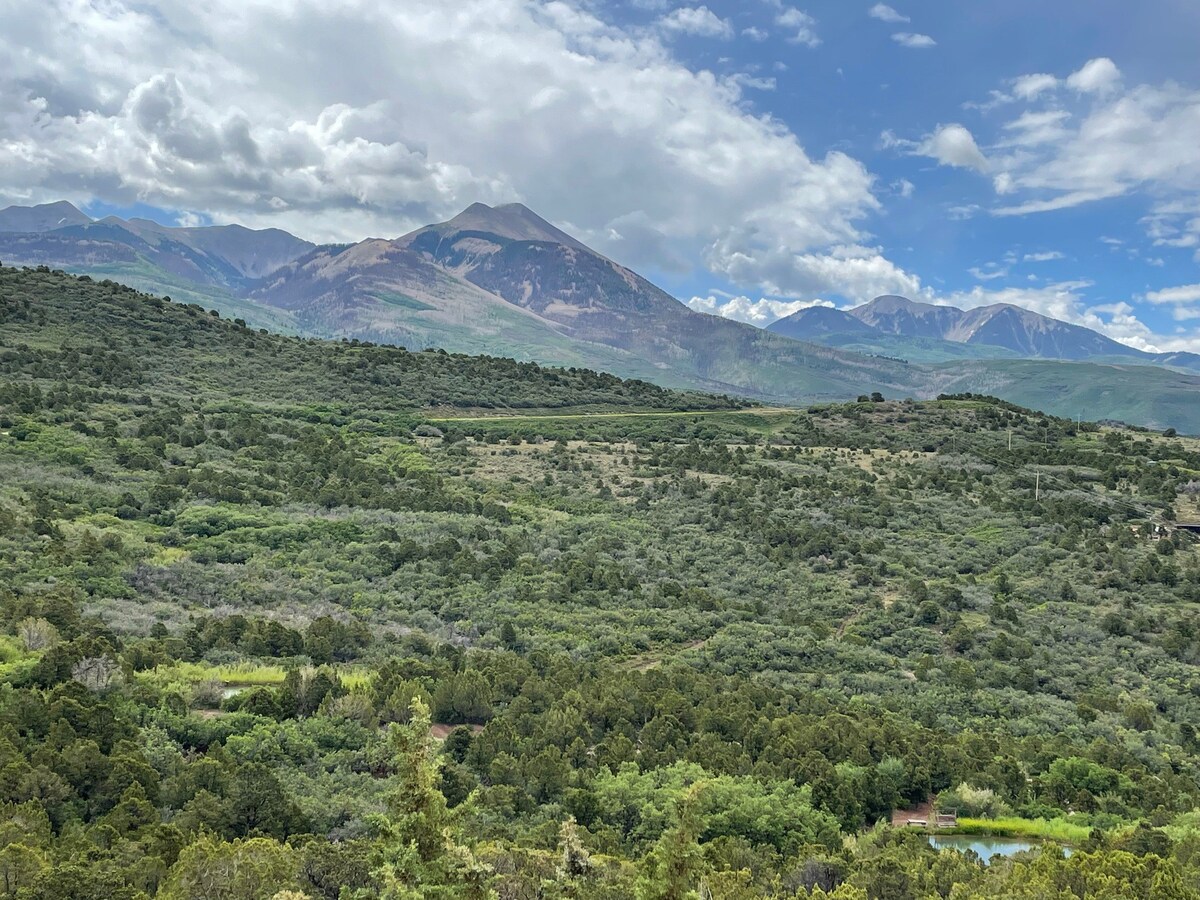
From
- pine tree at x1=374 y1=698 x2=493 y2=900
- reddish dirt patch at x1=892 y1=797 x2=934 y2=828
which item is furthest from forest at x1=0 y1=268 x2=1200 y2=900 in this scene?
reddish dirt patch at x1=892 y1=797 x2=934 y2=828

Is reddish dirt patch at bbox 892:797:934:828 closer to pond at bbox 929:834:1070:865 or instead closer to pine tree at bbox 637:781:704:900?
pond at bbox 929:834:1070:865

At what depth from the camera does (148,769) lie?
43.2 feet

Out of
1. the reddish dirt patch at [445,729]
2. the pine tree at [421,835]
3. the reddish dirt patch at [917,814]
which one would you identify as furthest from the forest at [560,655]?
the reddish dirt patch at [445,729]

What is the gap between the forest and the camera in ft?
37.6

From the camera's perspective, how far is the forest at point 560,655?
11.5m

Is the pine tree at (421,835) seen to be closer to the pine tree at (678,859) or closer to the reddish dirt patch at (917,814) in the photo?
the pine tree at (678,859)

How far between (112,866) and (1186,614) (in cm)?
3534

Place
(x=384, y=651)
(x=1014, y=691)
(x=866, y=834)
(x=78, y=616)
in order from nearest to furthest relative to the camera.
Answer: (x=866, y=834), (x=78, y=616), (x=384, y=651), (x=1014, y=691)

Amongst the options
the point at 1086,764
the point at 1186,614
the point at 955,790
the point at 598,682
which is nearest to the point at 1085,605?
the point at 1186,614

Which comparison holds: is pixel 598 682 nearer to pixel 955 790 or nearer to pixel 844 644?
pixel 955 790

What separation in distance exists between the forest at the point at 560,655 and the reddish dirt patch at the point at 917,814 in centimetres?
16

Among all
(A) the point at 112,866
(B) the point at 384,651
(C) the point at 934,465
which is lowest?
(B) the point at 384,651

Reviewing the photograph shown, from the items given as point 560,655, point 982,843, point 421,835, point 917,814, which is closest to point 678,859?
point 421,835

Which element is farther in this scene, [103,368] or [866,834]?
[103,368]
